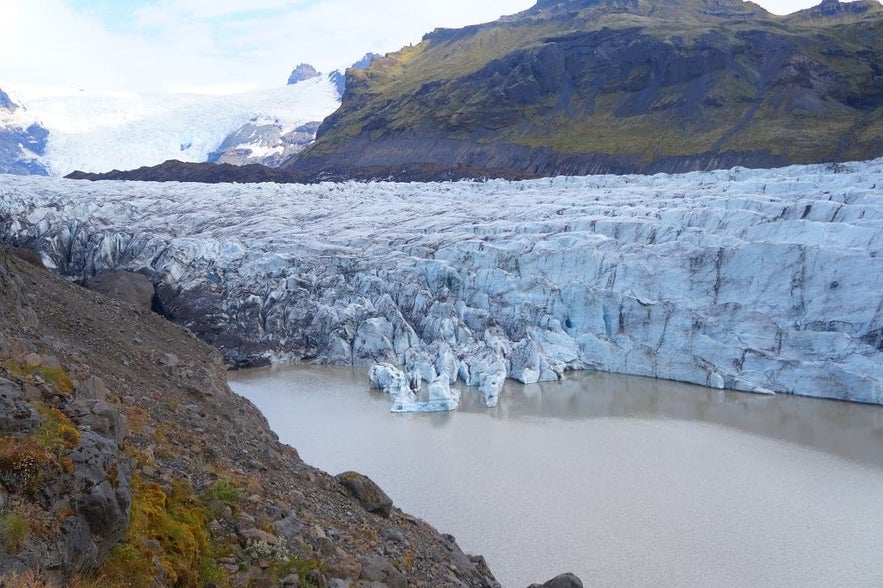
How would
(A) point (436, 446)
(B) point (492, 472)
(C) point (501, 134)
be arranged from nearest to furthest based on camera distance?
(B) point (492, 472)
(A) point (436, 446)
(C) point (501, 134)

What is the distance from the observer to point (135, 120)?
4006 inches

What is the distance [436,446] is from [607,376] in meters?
8.24

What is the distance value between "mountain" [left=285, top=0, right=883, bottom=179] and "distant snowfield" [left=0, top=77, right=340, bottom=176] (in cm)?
2706

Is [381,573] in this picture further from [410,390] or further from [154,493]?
[410,390]

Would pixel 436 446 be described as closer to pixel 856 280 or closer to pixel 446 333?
pixel 446 333

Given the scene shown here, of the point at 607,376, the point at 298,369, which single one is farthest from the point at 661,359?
the point at 298,369

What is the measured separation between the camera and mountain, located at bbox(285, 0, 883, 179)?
50.9m

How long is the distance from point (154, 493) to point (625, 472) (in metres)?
10.0

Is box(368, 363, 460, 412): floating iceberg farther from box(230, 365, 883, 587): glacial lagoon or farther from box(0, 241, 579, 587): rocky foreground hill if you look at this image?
box(0, 241, 579, 587): rocky foreground hill

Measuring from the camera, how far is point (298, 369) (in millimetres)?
22938

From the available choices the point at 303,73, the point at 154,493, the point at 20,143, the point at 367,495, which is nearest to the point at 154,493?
the point at 154,493

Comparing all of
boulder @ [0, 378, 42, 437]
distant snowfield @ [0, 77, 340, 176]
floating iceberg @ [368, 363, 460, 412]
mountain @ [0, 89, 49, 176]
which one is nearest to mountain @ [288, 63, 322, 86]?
distant snowfield @ [0, 77, 340, 176]

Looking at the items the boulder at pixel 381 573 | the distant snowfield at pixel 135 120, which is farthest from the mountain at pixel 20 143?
the boulder at pixel 381 573

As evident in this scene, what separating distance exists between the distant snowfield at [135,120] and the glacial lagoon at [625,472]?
83.3 meters
